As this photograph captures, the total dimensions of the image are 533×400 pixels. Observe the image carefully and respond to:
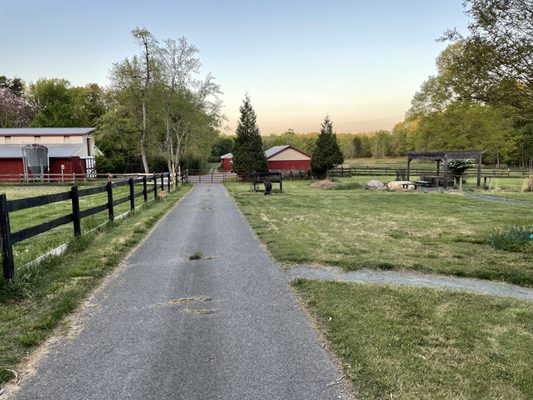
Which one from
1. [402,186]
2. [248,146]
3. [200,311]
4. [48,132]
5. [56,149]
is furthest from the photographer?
[48,132]

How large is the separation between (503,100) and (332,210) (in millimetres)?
6639

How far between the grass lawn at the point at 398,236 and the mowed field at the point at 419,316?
2 cm

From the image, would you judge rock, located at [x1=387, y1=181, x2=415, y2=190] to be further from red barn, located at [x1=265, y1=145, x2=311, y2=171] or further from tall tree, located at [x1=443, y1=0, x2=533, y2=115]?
red barn, located at [x1=265, y1=145, x2=311, y2=171]

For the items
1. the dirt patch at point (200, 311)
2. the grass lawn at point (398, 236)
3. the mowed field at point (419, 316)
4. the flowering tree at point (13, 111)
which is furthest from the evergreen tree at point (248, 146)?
the flowering tree at point (13, 111)

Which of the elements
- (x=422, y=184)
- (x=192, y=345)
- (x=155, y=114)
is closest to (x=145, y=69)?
(x=155, y=114)

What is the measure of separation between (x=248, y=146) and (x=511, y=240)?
32.8 meters

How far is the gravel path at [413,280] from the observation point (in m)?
5.54

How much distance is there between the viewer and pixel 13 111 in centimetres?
6806

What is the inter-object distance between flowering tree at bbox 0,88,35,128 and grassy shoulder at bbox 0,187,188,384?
72.5m

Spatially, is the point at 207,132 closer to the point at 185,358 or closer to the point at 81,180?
the point at 81,180

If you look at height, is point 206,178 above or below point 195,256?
above

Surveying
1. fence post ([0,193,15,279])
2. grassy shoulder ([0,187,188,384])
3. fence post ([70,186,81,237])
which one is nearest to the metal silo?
fence post ([70,186,81,237])

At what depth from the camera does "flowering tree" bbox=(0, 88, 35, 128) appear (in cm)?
6662

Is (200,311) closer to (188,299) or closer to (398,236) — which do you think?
(188,299)
